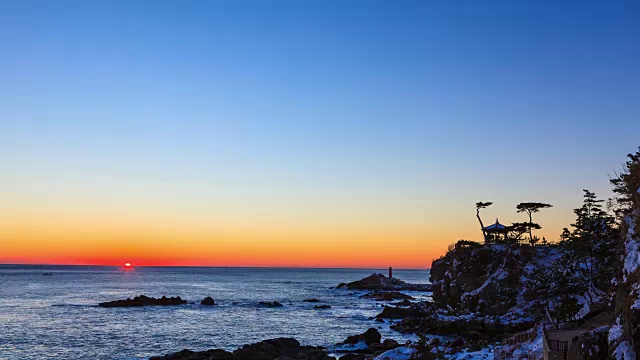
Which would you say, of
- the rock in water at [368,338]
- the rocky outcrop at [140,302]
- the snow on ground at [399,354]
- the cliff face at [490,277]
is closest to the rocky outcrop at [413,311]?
the cliff face at [490,277]

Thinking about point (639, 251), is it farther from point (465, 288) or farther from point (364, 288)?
point (364, 288)

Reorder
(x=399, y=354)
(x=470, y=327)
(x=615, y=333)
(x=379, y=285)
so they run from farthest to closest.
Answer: (x=379, y=285), (x=470, y=327), (x=399, y=354), (x=615, y=333)

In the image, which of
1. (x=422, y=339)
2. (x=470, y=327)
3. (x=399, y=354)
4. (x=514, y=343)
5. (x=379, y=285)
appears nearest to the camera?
(x=514, y=343)

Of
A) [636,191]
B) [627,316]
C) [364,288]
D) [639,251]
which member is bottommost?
[364,288]

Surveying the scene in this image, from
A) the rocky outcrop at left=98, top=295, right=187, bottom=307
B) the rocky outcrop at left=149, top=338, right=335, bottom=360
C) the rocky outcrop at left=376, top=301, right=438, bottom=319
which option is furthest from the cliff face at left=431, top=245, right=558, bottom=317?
the rocky outcrop at left=98, top=295, right=187, bottom=307

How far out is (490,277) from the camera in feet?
223

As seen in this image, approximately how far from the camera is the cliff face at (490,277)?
202 feet

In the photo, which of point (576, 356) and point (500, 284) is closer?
point (576, 356)

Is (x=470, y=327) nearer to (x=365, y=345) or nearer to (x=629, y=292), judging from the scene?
(x=365, y=345)

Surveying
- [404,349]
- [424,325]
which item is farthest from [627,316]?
[424,325]

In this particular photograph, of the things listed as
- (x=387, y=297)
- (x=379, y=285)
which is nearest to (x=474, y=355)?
(x=387, y=297)

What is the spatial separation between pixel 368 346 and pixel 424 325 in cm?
1341

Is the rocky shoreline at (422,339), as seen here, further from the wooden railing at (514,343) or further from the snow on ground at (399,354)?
the wooden railing at (514,343)

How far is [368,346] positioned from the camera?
48594mm
